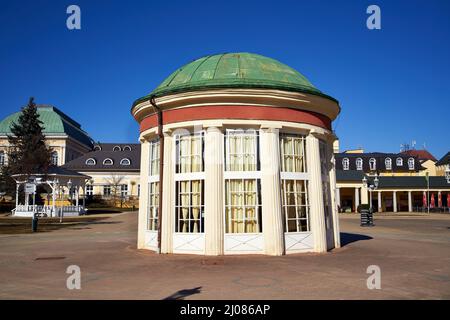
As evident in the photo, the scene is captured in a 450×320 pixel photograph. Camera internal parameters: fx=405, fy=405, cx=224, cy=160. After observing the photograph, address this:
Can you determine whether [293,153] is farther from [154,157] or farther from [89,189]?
[89,189]

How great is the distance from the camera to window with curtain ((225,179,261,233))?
13773 millimetres

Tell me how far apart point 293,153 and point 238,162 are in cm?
216

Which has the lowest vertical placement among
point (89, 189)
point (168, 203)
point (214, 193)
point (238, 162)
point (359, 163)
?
point (168, 203)

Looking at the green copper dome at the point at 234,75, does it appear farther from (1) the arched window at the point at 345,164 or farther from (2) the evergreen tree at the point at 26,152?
(1) the arched window at the point at 345,164

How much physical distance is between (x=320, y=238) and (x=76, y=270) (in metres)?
8.22

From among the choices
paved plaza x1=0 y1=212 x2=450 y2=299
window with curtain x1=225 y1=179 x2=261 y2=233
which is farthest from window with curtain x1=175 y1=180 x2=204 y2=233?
paved plaza x1=0 y1=212 x2=450 y2=299

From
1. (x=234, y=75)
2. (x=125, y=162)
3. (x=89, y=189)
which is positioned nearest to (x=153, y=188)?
(x=234, y=75)

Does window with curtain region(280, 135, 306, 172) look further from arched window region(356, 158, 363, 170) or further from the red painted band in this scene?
arched window region(356, 158, 363, 170)

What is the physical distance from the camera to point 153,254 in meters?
14.3

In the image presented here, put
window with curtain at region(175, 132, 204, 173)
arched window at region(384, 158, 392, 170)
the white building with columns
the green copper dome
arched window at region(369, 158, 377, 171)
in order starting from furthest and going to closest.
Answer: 1. arched window at region(384, 158, 392, 170)
2. arched window at region(369, 158, 377, 171)
3. window with curtain at region(175, 132, 204, 173)
4. the green copper dome
5. the white building with columns

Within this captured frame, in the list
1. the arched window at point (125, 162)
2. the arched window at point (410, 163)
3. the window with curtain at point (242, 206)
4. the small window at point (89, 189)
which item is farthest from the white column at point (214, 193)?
the arched window at point (410, 163)

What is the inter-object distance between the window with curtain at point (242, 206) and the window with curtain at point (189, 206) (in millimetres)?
938

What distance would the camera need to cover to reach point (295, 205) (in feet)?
47.2

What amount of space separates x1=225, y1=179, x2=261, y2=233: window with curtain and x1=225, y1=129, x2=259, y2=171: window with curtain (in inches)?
19.5
